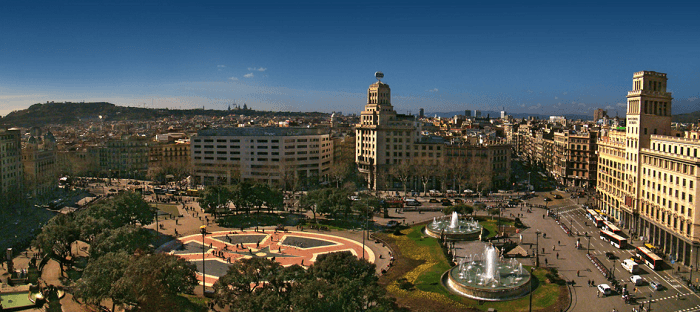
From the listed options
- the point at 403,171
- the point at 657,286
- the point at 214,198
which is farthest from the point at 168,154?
the point at 657,286

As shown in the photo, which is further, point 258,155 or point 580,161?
point 258,155

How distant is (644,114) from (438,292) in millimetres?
43436

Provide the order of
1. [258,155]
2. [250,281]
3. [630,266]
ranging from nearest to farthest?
[250,281] → [630,266] → [258,155]

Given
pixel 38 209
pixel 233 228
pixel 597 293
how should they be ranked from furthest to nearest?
1. pixel 38 209
2. pixel 233 228
3. pixel 597 293

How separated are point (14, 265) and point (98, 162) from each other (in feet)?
294

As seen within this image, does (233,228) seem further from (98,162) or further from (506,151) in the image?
(98,162)

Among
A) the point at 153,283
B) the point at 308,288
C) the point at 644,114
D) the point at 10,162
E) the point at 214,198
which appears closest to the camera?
the point at 308,288

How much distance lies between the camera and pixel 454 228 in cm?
7119

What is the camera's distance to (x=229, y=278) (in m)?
38.1

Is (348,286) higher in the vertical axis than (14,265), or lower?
higher

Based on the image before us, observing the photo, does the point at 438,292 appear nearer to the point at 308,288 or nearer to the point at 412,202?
the point at 308,288

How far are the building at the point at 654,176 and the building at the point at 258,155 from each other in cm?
6443

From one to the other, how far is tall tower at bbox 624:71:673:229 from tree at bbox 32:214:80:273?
7380cm

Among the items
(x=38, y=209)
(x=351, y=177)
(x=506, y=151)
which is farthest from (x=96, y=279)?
(x=506, y=151)
